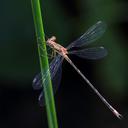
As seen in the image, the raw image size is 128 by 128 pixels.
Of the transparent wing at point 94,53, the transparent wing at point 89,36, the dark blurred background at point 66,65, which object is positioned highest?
the dark blurred background at point 66,65

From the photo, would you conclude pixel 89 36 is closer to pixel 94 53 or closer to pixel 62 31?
pixel 94 53

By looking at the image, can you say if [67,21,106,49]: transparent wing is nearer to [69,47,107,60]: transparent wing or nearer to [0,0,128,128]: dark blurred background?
[69,47,107,60]: transparent wing

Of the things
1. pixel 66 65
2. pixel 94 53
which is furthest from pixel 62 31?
pixel 94 53

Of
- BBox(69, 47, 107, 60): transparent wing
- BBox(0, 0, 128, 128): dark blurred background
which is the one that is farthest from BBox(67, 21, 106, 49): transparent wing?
BBox(0, 0, 128, 128): dark blurred background

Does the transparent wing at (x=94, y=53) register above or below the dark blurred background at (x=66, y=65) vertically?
below

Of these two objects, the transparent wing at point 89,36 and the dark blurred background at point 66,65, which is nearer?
the transparent wing at point 89,36

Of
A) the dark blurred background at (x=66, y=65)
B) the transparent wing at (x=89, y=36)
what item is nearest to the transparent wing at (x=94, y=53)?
the transparent wing at (x=89, y=36)

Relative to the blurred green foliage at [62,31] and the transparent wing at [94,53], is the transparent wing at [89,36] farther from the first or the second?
the blurred green foliage at [62,31]

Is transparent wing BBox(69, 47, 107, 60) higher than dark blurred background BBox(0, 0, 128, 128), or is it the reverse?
dark blurred background BBox(0, 0, 128, 128)
